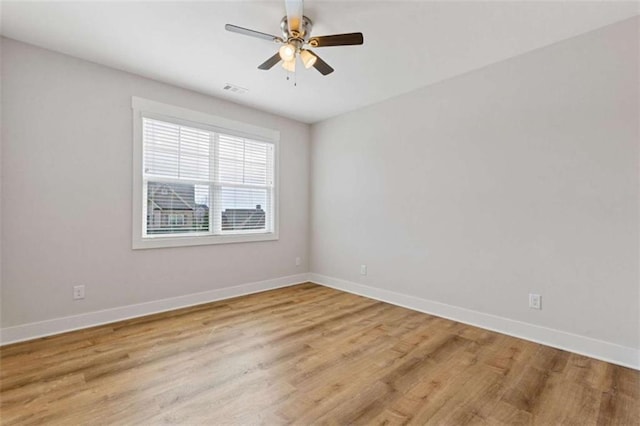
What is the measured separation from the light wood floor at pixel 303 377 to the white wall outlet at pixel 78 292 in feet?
1.16

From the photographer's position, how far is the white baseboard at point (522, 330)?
228 cm

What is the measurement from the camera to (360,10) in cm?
217

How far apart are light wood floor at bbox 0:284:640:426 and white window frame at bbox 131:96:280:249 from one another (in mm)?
895

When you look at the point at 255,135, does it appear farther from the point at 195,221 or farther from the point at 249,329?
the point at 249,329

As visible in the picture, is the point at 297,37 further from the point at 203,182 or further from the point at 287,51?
the point at 203,182

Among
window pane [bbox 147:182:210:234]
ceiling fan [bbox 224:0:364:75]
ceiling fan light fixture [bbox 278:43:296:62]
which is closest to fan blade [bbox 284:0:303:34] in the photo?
ceiling fan [bbox 224:0:364:75]

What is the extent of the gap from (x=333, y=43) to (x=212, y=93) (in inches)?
82.2

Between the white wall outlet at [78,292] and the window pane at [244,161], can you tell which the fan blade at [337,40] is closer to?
the window pane at [244,161]

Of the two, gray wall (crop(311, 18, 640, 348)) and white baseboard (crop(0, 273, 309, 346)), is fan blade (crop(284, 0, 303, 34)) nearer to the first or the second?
gray wall (crop(311, 18, 640, 348))

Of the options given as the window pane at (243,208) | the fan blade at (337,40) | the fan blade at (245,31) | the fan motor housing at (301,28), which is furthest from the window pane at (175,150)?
the fan blade at (337,40)

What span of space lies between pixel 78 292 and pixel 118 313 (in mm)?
422

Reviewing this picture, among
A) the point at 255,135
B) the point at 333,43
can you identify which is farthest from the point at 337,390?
the point at 255,135

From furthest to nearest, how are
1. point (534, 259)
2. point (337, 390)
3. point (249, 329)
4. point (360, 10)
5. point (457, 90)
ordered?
point (457, 90) < point (249, 329) < point (534, 259) < point (360, 10) < point (337, 390)

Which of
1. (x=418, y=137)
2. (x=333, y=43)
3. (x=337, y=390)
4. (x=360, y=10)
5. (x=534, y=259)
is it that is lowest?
(x=337, y=390)
